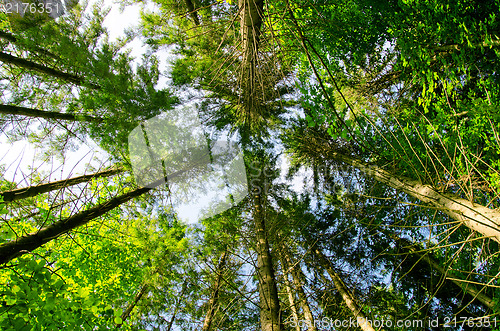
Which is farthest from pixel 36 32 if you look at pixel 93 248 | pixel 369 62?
pixel 369 62

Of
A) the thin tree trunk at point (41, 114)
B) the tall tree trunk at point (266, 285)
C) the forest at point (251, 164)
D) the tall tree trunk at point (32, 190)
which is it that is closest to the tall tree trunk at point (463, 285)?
the forest at point (251, 164)

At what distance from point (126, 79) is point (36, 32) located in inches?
77.2

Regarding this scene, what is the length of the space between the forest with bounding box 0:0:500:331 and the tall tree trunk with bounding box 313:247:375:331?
5 cm

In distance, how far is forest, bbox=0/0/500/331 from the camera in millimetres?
2922

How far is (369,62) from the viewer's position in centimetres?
543

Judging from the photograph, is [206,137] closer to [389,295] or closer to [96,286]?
[96,286]


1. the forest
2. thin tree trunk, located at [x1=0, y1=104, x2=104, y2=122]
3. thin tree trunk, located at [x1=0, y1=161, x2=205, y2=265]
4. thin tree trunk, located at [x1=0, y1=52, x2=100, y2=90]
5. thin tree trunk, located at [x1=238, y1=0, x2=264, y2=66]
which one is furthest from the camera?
thin tree trunk, located at [x1=0, y1=52, x2=100, y2=90]

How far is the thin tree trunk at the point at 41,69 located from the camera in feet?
14.8

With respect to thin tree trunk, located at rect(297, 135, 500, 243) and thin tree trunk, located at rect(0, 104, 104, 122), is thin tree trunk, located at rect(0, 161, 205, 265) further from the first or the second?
→ thin tree trunk, located at rect(297, 135, 500, 243)

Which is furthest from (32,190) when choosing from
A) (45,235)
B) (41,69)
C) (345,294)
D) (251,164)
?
(345,294)

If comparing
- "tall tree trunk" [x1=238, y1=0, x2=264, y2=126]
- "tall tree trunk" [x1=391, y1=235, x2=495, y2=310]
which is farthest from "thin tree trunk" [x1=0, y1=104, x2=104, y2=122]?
"tall tree trunk" [x1=391, y1=235, x2=495, y2=310]

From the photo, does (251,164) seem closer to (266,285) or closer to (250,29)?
(266,285)

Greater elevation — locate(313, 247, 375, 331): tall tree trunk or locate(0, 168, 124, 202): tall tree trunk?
locate(0, 168, 124, 202): tall tree trunk

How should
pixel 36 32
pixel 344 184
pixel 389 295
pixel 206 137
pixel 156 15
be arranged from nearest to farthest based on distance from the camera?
pixel 36 32
pixel 389 295
pixel 156 15
pixel 206 137
pixel 344 184
